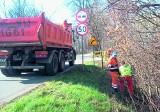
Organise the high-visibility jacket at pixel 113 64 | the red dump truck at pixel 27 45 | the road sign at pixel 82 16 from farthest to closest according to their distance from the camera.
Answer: the road sign at pixel 82 16, the red dump truck at pixel 27 45, the high-visibility jacket at pixel 113 64

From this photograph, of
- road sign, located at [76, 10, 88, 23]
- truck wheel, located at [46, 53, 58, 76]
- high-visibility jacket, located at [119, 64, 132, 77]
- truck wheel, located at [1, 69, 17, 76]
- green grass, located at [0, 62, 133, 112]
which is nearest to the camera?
green grass, located at [0, 62, 133, 112]

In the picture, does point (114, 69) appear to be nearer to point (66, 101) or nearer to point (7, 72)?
point (66, 101)

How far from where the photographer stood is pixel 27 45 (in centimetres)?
1090

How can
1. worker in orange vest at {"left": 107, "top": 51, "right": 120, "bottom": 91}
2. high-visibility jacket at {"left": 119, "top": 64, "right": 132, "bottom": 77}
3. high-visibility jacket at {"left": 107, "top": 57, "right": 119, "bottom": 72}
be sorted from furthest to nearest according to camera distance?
high-visibility jacket at {"left": 107, "top": 57, "right": 119, "bottom": 72}
worker in orange vest at {"left": 107, "top": 51, "right": 120, "bottom": 91}
high-visibility jacket at {"left": 119, "top": 64, "right": 132, "bottom": 77}

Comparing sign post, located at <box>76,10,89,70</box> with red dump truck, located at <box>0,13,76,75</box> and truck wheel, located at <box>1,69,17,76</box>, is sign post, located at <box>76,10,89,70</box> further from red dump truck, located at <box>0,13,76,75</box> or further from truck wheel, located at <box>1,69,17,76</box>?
truck wheel, located at <box>1,69,17,76</box>

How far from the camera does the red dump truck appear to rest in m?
10.8

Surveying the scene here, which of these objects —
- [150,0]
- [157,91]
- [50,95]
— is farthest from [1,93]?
[150,0]

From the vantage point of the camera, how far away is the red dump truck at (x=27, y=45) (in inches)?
425

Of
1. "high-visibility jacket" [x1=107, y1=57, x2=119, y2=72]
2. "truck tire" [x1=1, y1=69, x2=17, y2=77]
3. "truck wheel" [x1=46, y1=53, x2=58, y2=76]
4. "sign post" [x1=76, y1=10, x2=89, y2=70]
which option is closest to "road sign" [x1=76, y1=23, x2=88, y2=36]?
"sign post" [x1=76, y1=10, x2=89, y2=70]

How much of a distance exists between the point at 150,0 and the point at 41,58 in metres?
6.53

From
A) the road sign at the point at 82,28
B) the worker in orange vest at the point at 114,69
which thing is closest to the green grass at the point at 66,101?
the worker in orange vest at the point at 114,69

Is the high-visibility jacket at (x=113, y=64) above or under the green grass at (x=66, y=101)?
above

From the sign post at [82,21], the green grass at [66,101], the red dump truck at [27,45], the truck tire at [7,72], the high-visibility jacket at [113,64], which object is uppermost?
the sign post at [82,21]

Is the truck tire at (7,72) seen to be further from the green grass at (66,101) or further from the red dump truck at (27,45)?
the green grass at (66,101)
